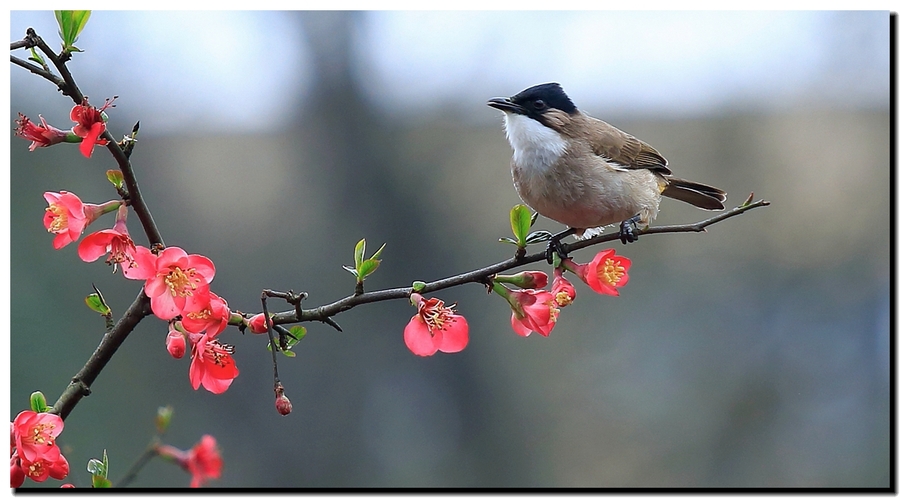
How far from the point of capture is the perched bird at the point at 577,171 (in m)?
1.99

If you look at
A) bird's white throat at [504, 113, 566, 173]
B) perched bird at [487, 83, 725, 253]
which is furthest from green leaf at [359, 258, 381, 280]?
bird's white throat at [504, 113, 566, 173]

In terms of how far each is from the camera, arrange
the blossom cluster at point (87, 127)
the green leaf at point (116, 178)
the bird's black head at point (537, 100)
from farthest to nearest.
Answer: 1. the bird's black head at point (537, 100)
2. the green leaf at point (116, 178)
3. the blossom cluster at point (87, 127)

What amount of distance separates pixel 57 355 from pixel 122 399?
95 centimetres

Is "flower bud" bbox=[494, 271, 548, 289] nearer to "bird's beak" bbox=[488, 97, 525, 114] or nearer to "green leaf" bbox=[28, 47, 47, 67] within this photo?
"green leaf" bbox=[28, 47, 47, 67]

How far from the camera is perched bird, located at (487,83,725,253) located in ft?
6.53

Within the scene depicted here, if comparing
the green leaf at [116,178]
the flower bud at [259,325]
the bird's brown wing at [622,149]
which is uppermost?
the green leaf at [116,178]

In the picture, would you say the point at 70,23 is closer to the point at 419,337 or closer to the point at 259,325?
the point at 259,325

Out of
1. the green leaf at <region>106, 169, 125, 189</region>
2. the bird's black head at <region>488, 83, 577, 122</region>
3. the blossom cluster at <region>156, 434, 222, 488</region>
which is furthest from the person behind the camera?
the bird's black head at <region>488, 83, 577, 122</region>

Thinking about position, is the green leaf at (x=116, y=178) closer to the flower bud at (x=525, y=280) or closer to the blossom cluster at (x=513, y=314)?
the blossom cluster at (x=513, y=314)

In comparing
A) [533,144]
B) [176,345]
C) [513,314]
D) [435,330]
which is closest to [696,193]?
[533,144]

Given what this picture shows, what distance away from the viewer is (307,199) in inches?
243

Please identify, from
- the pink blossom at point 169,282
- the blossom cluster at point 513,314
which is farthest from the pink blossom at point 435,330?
the pink blossom at point 169,282

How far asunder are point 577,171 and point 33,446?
144cm

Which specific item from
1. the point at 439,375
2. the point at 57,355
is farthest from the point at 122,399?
the point at 439,375
